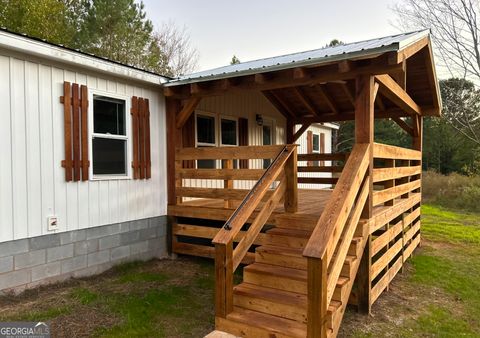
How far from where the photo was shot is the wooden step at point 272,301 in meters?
3.08

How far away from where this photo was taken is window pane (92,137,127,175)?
4824 millimetres

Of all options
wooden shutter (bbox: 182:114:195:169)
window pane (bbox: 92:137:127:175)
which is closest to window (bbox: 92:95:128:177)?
window pane (bbox: 92:137:127:175)

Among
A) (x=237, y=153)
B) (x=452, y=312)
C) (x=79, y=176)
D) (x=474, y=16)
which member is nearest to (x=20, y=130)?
(x=79, y=176)

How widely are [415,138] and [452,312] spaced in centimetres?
405

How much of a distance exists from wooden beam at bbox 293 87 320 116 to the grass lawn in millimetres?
3962

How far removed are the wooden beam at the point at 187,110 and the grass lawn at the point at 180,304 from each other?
2.28 m

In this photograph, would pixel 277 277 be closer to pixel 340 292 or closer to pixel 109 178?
pixel 340 292

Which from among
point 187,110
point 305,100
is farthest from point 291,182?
point 305,100

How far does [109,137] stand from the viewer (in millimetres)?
4969

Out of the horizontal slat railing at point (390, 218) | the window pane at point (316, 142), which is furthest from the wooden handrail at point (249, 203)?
the window pane at point (316, 142)

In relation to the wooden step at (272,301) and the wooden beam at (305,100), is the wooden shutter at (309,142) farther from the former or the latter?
the wooden step at (272,301)

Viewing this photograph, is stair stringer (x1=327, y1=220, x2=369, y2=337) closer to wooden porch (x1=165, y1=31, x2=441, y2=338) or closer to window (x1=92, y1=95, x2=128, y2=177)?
wooden porch (x1=165, y1=31, x2=441, y2=338)

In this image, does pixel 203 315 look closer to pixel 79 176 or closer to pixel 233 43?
pixel 79 176

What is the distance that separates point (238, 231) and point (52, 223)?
99.1 inches
